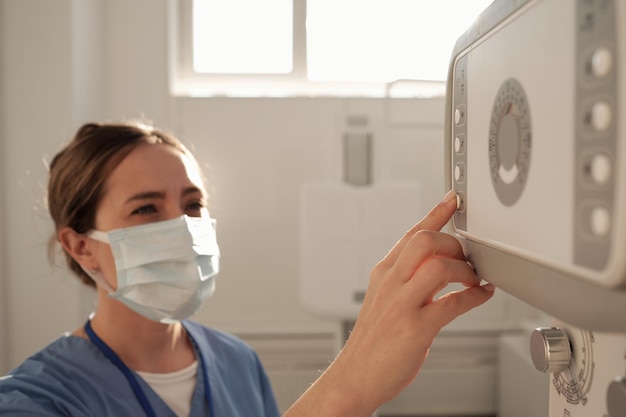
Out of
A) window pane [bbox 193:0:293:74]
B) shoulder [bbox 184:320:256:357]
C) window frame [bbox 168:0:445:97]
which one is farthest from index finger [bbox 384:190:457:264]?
window pane [bbox 193:0:293:74]

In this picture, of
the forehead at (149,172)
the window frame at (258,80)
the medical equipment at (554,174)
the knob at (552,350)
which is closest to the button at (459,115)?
the medical equipment at (554,174)

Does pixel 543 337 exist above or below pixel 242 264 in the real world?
above

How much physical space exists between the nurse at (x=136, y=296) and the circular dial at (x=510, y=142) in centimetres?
74

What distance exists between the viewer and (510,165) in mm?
376

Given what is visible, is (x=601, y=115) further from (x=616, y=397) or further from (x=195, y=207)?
(x=195, y=207)

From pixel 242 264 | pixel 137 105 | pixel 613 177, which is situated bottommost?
pixel 242 264

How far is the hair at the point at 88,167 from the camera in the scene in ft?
3.39

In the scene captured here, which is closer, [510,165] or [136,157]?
[510,165]

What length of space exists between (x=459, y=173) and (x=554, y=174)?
174 mm

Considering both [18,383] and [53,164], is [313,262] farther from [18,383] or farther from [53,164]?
[18,383]

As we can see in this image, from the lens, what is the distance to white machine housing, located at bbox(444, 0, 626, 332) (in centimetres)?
26

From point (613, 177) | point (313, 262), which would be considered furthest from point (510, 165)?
point (313, 262)

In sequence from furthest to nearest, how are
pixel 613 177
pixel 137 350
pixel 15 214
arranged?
pixel 15 214 < pixel 137 350 < pixel 613 177

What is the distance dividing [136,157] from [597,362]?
2.85 feet
